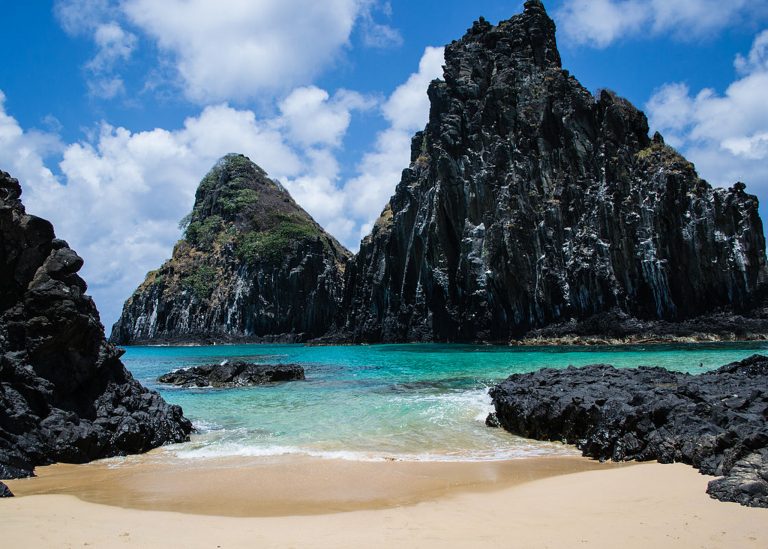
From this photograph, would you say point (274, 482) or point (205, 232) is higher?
point (205, 232)

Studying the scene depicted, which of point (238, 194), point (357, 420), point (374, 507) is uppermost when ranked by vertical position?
point (238, 194)

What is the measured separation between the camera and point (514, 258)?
73.5 metres

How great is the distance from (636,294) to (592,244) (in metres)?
8.50

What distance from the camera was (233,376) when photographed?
101 ft

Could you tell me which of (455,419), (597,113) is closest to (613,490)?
(455,419)

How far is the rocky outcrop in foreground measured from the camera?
26.1 feet

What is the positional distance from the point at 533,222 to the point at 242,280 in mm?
70367

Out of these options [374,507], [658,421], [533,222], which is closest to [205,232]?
[533,222]

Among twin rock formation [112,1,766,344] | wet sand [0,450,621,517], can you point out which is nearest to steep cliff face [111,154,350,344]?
twin rock formation [112,1,766,344]

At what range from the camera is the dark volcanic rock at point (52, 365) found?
11.4 meters

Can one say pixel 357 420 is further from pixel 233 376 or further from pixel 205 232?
pixel 205 232

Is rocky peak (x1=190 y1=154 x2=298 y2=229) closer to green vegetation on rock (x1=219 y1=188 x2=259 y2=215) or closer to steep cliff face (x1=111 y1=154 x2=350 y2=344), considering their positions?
green vegetation on rock (x1=219 y1=188 x2=259 y2=215)

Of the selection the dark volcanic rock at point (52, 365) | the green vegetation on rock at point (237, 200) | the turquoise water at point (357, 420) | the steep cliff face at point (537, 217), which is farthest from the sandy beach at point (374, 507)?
the green vegetation on rock at point (237, 200)

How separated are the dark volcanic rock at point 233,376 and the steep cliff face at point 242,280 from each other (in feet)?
256
